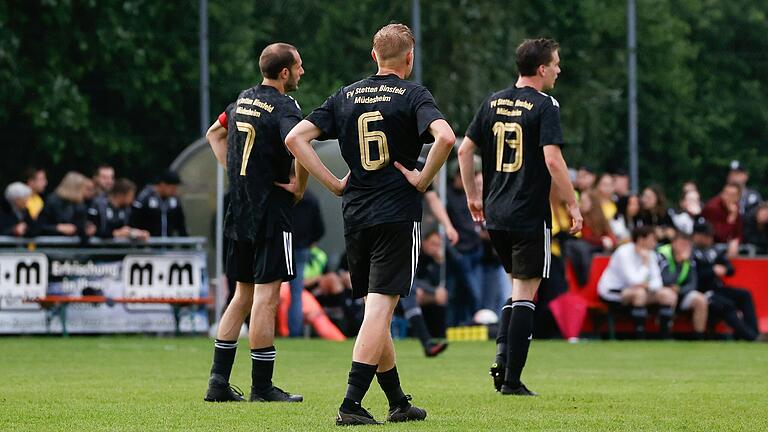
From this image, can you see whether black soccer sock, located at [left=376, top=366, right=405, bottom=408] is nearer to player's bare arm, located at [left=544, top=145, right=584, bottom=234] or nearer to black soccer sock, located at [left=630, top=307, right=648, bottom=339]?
player's bare arm, located at [left=544, top=145, right=584, bottom=234]

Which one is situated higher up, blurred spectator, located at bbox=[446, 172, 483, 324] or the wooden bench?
blurred spectator, located at bbox=[446, 172, 483, 324]

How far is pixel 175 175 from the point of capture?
19500 mm

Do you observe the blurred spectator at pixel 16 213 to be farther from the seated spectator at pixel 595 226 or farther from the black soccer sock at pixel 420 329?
the seated spectator at pixel 595 226

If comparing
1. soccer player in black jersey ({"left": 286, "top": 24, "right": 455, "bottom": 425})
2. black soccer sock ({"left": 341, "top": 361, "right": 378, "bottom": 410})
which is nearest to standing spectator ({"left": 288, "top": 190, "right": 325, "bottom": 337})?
soccer player in black jersey ({"left": 286, "top": 24, "right": 455, "bottom": 425})

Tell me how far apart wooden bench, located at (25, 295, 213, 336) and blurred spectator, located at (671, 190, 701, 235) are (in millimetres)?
6297

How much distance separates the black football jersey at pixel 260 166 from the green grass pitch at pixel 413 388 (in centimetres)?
103

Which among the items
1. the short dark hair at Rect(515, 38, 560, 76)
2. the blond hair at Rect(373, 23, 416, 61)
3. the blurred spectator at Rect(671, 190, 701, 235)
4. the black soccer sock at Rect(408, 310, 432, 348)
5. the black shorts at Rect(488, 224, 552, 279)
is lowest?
the black soccer sock at Rect(408, 310, 432, 348)

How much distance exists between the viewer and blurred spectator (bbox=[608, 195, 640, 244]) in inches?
813

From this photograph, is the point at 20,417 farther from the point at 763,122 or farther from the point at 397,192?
the point at 763,122

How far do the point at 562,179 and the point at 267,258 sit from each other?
190cm

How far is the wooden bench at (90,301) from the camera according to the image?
61.9 ft

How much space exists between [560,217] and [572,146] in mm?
8286

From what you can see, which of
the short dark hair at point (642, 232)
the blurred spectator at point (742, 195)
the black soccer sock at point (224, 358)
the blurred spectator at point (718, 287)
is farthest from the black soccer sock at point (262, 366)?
the blurred spectator at point (742, 195)

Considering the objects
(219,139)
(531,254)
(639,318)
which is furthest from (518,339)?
(639,318)
